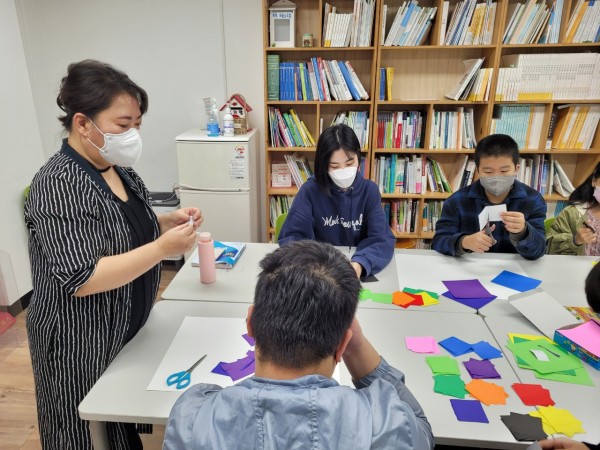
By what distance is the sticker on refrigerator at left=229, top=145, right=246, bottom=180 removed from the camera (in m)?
3.14

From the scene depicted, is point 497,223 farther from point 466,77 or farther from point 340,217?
point 466,77

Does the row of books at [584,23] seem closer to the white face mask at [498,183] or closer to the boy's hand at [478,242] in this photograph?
the white face mask at [498,183]

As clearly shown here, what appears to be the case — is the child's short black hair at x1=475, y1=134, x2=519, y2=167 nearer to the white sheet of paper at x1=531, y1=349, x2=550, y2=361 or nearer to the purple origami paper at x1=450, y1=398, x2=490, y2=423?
the white sheet of paper at x1=531, y1=349, x2=550, y2=361

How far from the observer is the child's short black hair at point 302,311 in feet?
2.48

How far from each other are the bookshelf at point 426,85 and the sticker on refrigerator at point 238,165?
271 millimetres

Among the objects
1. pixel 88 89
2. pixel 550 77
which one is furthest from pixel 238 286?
pixel 550 77

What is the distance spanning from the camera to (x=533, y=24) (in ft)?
9.59

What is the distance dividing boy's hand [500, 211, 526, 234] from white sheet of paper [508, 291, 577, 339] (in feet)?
1.20

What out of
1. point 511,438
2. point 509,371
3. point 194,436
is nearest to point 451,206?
point 509,371

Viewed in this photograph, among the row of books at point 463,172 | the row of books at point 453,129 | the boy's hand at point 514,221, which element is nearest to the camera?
the boy's hand at point 514,221

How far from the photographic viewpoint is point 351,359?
101 centimetres

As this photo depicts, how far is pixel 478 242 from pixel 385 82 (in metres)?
1.72

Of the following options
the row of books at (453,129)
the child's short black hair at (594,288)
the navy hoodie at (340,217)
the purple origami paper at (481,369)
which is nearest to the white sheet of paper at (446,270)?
the navy hoodie at (340,217)

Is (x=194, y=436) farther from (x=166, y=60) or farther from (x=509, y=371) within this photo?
(x=166, y=60)
